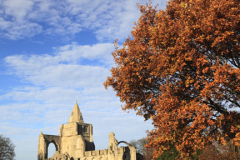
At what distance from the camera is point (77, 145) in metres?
61.8

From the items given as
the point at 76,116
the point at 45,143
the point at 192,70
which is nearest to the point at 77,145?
the point at 45,143

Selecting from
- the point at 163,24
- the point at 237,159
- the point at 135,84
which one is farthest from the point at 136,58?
the point at 237,159

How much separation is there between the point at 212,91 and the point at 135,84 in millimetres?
4673

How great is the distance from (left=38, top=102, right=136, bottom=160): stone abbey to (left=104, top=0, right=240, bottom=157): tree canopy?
128 ft

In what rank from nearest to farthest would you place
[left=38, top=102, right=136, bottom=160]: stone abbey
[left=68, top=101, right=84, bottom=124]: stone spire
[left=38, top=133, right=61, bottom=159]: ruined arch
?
[left=38, top=102, right=136, bottom=160]: stone abbey
[left=38, top=133, right=61, bottom=159]: ruined arch
[left=68, top=101, right=84, bottom=124]: stone spire

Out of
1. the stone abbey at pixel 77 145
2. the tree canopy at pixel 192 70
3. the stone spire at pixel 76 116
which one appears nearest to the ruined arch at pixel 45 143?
the stone abbey at pixel 77 145

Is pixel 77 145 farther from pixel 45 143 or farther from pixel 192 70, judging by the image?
pixel 192 70

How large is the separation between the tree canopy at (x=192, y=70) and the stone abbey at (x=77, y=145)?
128 feet

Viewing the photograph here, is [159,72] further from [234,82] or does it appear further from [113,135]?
[113,135]

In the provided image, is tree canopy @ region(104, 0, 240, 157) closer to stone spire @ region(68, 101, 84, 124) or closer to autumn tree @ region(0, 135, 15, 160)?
autumn tree @ region(0, 135, 15, 160)

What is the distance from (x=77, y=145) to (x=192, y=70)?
54.5 m

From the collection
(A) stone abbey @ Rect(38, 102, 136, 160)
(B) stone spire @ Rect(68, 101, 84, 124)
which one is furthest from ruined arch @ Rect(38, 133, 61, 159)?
(B) stone spire @ Rect(68, 101, 84, 124)

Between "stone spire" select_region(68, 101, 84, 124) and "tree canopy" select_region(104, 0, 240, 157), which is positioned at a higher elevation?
"stone spire" select_region(68, 101, 84, 124)

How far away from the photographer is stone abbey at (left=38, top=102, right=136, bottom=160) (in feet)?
166
